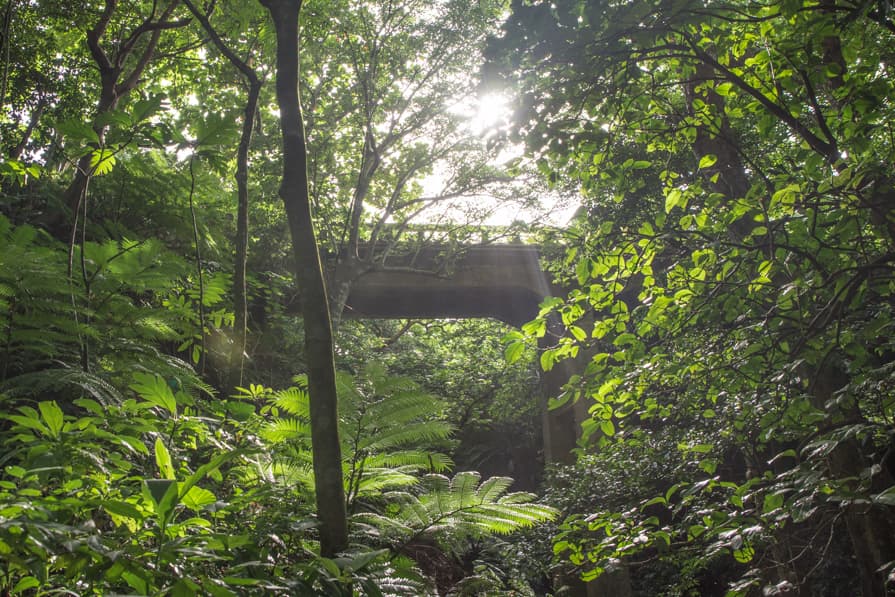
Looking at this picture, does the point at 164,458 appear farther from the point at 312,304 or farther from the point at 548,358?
the point at 548,358

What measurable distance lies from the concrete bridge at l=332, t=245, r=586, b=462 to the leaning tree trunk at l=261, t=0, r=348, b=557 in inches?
314

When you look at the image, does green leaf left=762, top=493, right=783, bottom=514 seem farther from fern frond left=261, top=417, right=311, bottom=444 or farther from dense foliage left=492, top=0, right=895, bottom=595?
fern frond left=261, top=417, right=311, bottom=444

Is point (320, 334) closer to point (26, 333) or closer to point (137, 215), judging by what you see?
point (26, 333)

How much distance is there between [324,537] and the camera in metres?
1.99

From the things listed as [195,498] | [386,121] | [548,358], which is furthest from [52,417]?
[386,121]

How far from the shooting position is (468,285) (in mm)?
10859

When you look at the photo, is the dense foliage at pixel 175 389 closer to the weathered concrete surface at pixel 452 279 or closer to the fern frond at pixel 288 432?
the fern frond at pixel 288 432

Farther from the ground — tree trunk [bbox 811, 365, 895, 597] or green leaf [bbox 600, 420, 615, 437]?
green leaf [bbox 600, 420, 615, 437]

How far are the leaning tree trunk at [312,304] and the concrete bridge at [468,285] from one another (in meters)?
7.97

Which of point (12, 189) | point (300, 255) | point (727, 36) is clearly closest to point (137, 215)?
point (12, 189)

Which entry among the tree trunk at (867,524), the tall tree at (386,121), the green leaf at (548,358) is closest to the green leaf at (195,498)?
the green leaf at (548,358)

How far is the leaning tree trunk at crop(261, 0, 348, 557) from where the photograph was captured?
201 centimetres

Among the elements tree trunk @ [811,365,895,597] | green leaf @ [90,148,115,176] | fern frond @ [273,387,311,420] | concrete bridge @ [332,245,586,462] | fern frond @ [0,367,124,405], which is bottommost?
tree trunk @ [811,365,895,597]

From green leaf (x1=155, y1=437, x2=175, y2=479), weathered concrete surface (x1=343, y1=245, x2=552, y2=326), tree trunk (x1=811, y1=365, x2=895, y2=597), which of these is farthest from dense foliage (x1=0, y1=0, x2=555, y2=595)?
weathered concrete surface (x1=343, y1=245, x2=552, y2=326)
